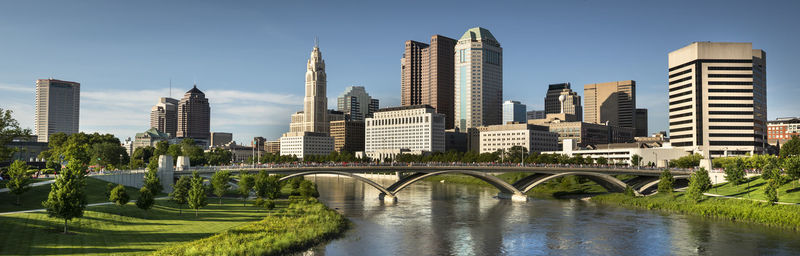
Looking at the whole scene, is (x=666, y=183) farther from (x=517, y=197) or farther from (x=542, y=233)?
(x=542, y=233)

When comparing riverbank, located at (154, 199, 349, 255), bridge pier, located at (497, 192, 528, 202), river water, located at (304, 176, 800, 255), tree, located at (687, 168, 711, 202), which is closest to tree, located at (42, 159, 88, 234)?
riverbank, located at (154, 199, 349, 255)

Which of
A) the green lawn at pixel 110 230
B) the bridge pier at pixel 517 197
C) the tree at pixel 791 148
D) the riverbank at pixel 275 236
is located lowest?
the bridge pier at pixel 517 197

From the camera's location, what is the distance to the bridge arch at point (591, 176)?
120 m

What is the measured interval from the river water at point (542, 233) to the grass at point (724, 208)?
3.46 metres

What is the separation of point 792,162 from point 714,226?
25115 millimetres

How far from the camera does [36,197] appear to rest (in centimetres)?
6531

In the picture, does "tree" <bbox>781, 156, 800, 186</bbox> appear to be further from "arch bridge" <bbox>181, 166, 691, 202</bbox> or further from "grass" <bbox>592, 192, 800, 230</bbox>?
"arch bridge" <bbox>181, 166, 691, 202</bbox>

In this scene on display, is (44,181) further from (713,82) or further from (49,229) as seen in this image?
(713,82)

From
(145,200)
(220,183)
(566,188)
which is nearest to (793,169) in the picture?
(566,188)

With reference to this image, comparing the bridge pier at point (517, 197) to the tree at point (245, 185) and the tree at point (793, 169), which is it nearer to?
the tree at point (793, 169)

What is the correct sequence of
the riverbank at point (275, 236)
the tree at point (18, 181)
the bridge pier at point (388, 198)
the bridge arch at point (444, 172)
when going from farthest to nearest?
1. the bridge arch at point (444, 172)
2. the bridge pier at point (388, 198)
3. the tree at point (18, 181)
4. the riverbank at point (275, 236)

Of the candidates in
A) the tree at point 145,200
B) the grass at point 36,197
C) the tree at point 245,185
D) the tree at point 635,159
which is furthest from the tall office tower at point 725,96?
the tree at point 145,200

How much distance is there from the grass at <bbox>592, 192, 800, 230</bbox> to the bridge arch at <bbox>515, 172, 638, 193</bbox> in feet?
14.1

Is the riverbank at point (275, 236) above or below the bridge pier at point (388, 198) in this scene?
above
